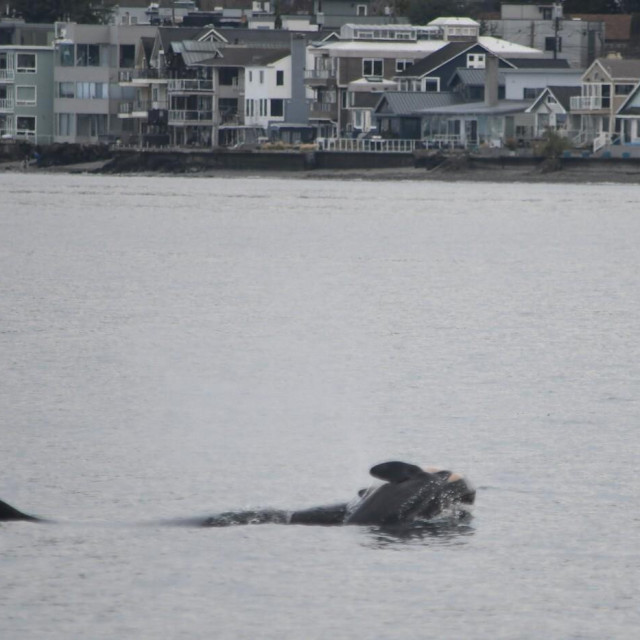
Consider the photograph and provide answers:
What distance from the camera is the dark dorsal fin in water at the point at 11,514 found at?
15.3 m

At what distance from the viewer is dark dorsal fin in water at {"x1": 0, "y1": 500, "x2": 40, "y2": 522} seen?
15320 millimetres

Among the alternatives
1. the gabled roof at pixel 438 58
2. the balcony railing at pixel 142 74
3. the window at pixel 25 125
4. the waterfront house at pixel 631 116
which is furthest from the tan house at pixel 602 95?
the window at pixel 25 125

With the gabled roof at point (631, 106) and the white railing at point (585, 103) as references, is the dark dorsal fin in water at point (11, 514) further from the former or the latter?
the white railing at point (585, 103)

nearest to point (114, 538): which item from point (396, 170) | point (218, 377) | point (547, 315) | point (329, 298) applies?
point (218, 377)

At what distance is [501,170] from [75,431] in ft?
310

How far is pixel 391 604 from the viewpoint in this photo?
13.4 meters

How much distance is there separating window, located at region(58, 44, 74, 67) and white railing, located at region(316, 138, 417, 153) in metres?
31.1

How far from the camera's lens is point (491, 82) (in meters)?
123

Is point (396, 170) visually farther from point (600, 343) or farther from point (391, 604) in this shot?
A: point (391, 604)

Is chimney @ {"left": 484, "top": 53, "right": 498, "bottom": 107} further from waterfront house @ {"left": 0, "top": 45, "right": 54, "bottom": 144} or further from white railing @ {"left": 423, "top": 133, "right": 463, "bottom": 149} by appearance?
waterfront house @ {"left": 0, "top": 45, "right": 54, "bottom": 144}

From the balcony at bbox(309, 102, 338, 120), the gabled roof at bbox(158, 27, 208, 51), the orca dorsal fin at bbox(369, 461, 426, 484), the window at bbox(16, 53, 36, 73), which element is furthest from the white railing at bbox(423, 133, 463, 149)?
the orca dorsal fin at bbox(369, 461, 426, 484)

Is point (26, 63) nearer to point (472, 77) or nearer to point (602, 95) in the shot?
point (472, 77)

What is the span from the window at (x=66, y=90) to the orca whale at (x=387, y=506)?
13158 cm

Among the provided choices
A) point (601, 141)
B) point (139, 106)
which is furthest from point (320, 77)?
point (601, 141)
